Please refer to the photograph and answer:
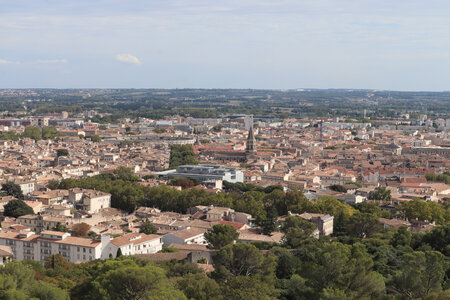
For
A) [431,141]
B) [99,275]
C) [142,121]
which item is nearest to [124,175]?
[99,275]

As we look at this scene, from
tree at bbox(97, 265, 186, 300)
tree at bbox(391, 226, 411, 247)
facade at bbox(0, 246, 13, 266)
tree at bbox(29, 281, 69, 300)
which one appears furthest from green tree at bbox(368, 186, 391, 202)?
tree at bbox(29, 281, 69, 300)

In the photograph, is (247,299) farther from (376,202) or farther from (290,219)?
(376,202)

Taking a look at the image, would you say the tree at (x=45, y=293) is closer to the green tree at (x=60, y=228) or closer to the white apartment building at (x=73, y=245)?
the white apartment building at (x=73, y=245)

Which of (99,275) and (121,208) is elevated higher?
(99,275)

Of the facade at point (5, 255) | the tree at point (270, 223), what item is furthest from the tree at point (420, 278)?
the facade at point (5, 255)

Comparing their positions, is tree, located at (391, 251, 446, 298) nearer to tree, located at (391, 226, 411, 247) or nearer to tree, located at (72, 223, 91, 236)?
tree, located at (391, 226, 411, 247)

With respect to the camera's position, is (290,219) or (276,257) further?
(290,219)
